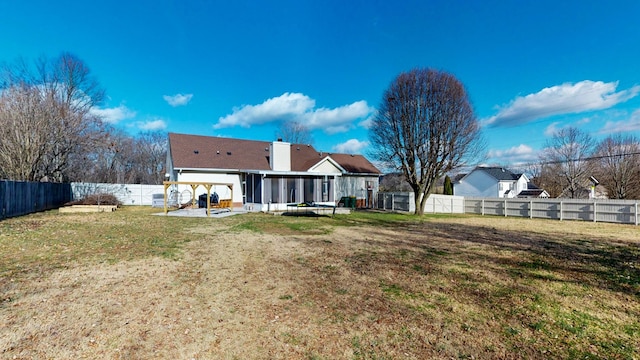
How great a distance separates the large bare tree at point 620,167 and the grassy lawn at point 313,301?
2649cm

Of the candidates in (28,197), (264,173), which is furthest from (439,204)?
(28,197)

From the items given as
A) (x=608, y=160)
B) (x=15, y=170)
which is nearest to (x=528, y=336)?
(x=15, y=170)

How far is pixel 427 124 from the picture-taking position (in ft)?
60.4

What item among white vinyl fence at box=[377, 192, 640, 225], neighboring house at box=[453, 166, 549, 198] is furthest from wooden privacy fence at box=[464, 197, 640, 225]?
neighboring house at box=[453, 166, 549, 198]

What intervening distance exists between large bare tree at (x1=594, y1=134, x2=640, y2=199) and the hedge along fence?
41.6 m

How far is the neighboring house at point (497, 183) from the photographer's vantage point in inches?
1624

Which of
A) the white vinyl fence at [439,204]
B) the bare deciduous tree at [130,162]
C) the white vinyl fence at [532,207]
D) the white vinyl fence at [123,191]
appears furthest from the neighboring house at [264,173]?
the bare deciduous tree at [130,162]

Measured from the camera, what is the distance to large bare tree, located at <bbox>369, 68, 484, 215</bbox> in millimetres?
18016

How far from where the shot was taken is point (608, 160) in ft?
93.9

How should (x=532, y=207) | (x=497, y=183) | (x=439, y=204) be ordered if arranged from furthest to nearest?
(x=497, y=183)
(x=439, y=204)
(x=532, y=207)

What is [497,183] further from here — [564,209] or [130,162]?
[130,162]

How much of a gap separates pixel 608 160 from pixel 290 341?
126 ft

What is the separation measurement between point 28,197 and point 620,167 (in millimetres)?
46088

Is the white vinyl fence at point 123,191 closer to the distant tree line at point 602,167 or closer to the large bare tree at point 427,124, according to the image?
the large bare tree at point 427,124
